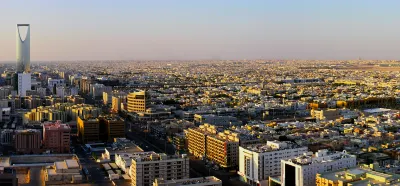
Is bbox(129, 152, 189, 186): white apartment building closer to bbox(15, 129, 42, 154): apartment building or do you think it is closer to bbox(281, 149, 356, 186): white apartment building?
bbox(281, 149, 356, 186): white apartment building

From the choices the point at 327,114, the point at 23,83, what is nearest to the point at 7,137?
the point at 327,114

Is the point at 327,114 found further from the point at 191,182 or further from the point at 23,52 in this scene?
the point at 23,52

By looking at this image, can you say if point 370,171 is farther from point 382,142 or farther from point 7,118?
A: point 7,118

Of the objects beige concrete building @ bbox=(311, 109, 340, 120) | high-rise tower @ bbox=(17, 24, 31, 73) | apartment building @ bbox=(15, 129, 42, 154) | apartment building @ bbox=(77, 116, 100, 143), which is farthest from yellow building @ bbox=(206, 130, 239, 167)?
high-rise tower @ bbox=(17, 24, 31, 73)

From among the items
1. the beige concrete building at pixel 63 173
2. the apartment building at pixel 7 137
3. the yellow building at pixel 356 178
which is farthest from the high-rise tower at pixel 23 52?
the yellow building at pixel 356 178

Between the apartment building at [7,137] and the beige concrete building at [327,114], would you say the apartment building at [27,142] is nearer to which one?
the apartment building at [7,137]

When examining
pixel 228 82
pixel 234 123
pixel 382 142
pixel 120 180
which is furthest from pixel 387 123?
pixel 228 82
